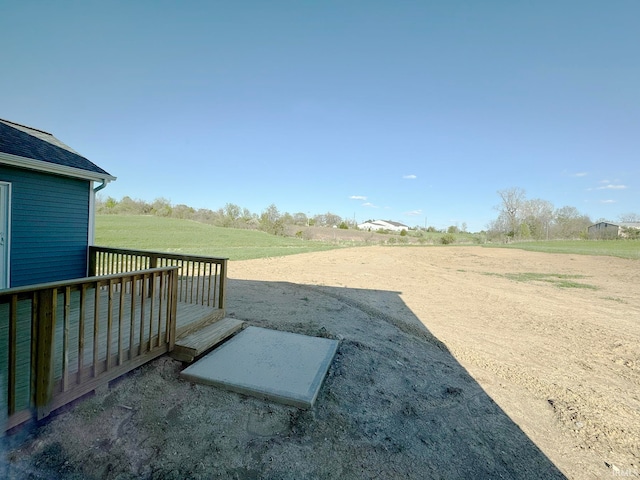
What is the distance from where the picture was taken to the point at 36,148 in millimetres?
5035

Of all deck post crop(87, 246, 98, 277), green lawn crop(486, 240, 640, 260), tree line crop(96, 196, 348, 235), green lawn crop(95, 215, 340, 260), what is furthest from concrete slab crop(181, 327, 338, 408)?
tree line crop(96, 196, 348, 235)

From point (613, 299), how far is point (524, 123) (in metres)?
12.7

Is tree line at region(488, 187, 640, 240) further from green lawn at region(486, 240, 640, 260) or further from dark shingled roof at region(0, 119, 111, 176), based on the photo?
dark shingled roof at region(0, 119, 111, 176)

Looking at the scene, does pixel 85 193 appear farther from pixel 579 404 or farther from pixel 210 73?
pixel 210 73

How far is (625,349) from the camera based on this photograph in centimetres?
489

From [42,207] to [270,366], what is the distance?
16.5ft

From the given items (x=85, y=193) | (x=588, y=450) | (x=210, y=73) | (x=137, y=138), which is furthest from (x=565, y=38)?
(x=137, y=138)

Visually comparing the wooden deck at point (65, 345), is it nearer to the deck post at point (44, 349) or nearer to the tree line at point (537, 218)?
the deck post at point (44, 349)

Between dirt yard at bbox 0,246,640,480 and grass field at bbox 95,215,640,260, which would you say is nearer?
dirt yard at bbox 0,246,640,480

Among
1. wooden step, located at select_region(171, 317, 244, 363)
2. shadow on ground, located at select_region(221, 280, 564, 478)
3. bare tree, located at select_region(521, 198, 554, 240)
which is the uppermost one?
bare tree, located at select_region(521, 198, 554, 240)

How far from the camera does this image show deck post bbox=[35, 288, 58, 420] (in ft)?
6.46

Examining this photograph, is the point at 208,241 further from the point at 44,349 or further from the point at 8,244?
the point at 44,349

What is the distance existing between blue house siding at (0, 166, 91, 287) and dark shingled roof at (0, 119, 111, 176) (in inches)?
12.0

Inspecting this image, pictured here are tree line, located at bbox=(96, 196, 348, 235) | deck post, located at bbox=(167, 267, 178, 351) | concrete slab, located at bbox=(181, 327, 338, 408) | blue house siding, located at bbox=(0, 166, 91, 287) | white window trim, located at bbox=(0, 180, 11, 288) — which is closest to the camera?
concrete slab, located at bbox=(181, 327, 338, 408)
